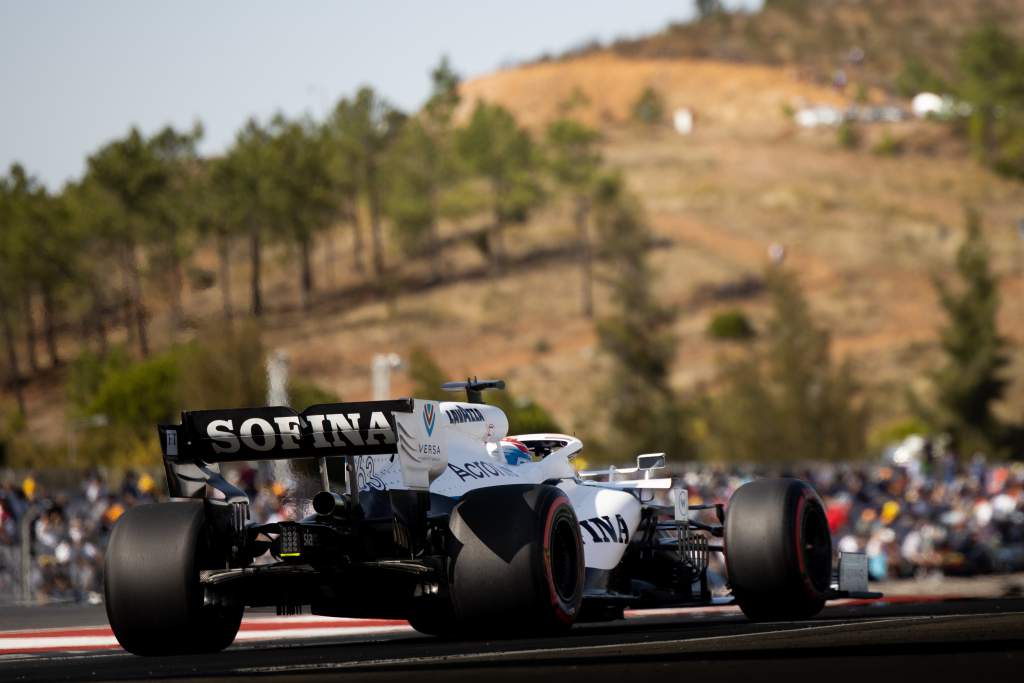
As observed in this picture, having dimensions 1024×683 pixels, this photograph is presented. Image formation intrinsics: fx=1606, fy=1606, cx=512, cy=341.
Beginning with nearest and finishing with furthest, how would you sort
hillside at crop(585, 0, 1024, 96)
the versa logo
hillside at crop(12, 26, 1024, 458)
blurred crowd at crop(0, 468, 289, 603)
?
1. the versa logo
2. blurred crowd at crop(0, 468, 289, 603)
3. hillside at crop(12, 26, 1024, 458)
4. hillside at crop(585, 0, 1024, 96)

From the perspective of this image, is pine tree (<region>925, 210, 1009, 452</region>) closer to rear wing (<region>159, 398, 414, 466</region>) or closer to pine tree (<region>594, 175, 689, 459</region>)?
pine tree (<region>594, 175, 689, 459</region>)

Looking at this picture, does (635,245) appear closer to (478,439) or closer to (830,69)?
(478,439)

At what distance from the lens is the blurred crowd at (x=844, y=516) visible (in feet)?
72.5

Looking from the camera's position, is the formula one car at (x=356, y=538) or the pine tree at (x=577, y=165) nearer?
the formula one car at (x=356, y=538)

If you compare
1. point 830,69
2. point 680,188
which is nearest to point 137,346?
point 680,188

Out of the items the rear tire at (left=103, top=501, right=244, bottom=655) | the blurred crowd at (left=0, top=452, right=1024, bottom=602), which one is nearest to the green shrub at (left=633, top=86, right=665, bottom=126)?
the blurred crowd at (left=0, top=452, right=1024, bottom=602)

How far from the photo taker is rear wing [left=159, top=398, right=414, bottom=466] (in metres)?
10.1

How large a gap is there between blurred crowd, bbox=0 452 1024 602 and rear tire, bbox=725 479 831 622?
9.58 metres

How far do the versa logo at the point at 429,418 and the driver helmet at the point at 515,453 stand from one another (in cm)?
136

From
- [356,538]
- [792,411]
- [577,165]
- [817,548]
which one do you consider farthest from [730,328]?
[356,538]

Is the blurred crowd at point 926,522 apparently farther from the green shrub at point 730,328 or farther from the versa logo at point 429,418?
the green shrub at point 730,328

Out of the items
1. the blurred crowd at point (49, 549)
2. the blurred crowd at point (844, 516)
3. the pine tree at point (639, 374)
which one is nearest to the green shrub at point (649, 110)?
the pine tree at point (639, 374)

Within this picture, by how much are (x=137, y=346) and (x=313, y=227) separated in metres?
13.8

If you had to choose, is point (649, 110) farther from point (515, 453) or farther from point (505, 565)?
point (505, 565)
